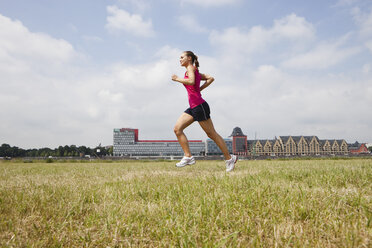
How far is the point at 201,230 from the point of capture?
1.45 metres

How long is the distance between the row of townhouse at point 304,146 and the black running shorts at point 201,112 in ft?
380

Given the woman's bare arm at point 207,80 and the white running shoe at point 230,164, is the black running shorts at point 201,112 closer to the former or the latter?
the woman's bare arm at point 207,80

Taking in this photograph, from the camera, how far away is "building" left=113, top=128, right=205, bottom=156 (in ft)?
604

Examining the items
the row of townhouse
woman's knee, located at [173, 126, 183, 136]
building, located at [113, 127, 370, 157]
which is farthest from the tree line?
woman's knee, located at [173, 126, 183, 136]

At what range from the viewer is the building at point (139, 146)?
7254 inches

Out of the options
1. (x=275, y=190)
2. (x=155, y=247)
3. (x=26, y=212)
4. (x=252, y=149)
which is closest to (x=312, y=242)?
(x=155, y=247)

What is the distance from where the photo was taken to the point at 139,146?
18775 cm

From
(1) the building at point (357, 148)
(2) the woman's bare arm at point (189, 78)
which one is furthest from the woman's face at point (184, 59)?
(1) the building at point (357, 148)

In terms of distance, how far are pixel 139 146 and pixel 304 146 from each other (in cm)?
12606

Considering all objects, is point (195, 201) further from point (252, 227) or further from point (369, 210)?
point (369, 210)

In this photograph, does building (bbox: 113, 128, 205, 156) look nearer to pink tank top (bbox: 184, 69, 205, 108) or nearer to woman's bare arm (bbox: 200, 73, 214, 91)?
woman's bare arm (bbox: 200, 73, 214, 91)

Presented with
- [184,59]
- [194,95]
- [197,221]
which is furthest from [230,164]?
[197,221]

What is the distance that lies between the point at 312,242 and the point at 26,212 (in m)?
2.26

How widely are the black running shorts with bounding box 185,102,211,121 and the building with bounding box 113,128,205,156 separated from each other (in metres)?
177
